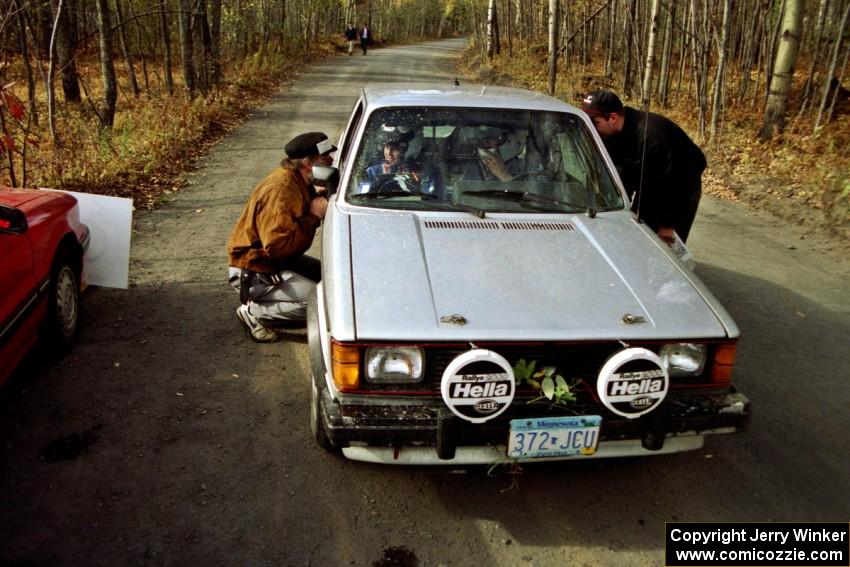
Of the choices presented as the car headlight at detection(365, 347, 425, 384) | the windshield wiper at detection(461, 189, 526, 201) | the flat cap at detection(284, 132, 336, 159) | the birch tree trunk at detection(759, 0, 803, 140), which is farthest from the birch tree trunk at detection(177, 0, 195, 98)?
the car headlight at detection(365, 347, 425, 384)

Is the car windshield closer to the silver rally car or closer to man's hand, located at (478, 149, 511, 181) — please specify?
man's hand, located at (478, 149, 511, 181)

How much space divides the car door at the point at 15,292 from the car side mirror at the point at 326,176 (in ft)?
5.39

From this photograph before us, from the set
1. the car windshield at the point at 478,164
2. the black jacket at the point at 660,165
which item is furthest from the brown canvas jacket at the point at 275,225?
the black jacket at the point at 660,165

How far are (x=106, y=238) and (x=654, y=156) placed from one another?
431 cm

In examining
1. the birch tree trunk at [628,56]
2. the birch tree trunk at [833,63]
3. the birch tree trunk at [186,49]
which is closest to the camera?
the birch tree trunk at [833,63]

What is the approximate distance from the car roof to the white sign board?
2213 millimetres

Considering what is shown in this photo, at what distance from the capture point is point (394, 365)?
2678 mm

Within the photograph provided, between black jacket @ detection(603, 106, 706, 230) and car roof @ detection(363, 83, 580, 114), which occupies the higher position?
car roof @ detection(363, 83, 580, 114)

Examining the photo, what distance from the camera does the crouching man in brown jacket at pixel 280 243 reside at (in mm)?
4166

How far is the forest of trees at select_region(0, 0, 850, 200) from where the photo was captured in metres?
10.1

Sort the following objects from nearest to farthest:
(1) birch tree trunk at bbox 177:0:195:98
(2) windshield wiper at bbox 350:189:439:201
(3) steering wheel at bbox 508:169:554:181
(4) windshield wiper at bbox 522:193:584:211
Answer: (2) windshield wiper at bbox 350:189:439:201
(4) windshield wiper at bbox 522:193:584:211
(3) steering wheel at bbox 508:169:554:181
(1) birch tree trunk at bbox 177:0:195:98

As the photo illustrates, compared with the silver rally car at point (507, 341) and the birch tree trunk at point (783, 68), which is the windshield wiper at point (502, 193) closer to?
the silver rally car at point (507, 341)

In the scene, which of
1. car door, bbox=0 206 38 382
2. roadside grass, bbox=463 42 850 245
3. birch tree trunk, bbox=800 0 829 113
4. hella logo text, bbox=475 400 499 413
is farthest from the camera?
birch tree trunk, bbox=800 0 829 113

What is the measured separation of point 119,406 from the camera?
368cm
